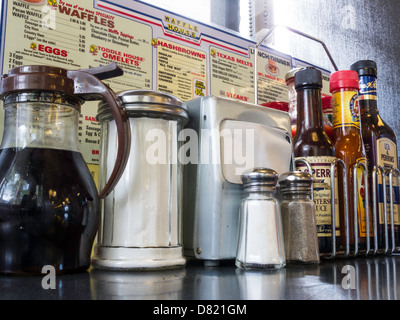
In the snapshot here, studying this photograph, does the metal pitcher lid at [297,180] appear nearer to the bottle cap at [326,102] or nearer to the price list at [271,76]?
the bottle cap at [326,102]

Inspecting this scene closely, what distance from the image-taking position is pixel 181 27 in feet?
3.58

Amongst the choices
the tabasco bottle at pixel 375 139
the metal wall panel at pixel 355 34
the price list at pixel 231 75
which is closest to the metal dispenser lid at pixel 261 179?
the tabasco bottle at pixel 375 139

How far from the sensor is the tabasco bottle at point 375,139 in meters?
0.99

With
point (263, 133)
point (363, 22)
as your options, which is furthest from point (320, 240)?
point (363, 22)

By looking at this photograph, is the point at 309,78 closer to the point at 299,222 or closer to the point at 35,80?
the point at 299,222

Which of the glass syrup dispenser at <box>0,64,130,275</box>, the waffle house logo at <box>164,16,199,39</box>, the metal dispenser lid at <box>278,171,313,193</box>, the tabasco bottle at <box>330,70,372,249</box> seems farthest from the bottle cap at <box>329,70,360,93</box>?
the glass syrup dispenser at <box>0,64,130,275</box>

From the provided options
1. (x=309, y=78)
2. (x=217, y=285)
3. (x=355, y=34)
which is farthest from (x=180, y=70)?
(x=355, y=34)

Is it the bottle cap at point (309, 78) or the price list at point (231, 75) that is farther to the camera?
the price list at point (231, 75)

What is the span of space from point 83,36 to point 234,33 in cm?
48

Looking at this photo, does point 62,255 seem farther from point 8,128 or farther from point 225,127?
point 225,127

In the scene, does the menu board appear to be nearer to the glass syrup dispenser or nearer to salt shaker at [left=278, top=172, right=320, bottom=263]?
the glass syrup dispenser

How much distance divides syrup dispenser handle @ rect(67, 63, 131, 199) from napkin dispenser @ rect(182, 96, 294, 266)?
A: 157 millimetres

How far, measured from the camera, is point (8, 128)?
2.07ft

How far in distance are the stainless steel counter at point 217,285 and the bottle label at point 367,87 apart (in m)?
0.51
